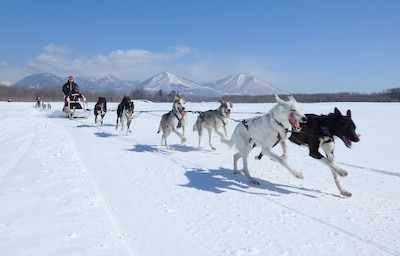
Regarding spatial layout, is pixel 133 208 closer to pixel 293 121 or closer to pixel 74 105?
pixel 293 121

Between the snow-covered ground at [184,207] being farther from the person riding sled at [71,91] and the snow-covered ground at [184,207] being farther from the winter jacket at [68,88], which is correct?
the winter jacket at [68,88]

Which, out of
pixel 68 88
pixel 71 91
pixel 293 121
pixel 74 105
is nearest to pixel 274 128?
pixel 293 121

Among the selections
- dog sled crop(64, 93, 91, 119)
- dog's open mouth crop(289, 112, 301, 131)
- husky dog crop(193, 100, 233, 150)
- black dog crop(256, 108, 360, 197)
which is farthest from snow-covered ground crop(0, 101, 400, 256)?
dog sled crop(64, 93, 91, 119)

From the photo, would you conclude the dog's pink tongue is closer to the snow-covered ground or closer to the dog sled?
the snow-covered ground

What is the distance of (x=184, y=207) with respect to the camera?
4875mm

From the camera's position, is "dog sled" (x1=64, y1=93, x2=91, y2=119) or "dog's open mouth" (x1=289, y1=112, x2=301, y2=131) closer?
"dog's open mouth" (x1=289, y1=112, x2=301, y2=131)

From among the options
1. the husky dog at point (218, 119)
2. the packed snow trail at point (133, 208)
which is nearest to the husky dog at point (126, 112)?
the husky dog at point (218, 119)

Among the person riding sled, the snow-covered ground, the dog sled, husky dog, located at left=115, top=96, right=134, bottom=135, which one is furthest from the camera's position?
the person riding sled

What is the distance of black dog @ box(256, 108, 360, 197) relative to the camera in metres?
5.56

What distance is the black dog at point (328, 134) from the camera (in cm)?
556

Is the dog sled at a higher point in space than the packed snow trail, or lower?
higher

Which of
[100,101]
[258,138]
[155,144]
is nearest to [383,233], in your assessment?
[258,138]

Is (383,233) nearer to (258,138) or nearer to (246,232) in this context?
(246,232)

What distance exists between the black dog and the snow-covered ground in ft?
1.85
